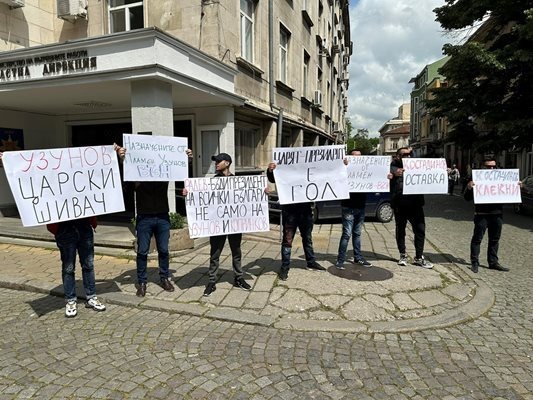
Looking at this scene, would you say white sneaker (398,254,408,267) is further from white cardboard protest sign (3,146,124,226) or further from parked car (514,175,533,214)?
parked car (514,175,533,214)

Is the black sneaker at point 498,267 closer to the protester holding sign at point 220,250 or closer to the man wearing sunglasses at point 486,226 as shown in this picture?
the man wearing sunglasses at point 486,226

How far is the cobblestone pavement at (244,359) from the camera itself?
296 centimetres

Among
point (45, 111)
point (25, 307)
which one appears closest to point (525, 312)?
point (25, 307)

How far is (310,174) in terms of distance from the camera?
18.3ft

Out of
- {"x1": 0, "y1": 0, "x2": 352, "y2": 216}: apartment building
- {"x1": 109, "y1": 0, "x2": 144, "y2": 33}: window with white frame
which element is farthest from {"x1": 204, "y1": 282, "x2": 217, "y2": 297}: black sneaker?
{"x1": 109, "y1": 0, "x2": 144, "y2": 33}: window with white frame

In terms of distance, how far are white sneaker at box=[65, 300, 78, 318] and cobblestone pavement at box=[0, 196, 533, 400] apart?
69 mm

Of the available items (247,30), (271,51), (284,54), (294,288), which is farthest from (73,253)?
(284,54)

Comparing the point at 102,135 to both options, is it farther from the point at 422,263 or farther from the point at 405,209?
the point at 422,263

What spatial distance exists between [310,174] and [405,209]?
1829 millimetres

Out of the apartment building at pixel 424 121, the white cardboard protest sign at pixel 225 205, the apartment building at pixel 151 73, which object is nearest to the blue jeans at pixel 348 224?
the white cardboard protest sign at pixel 225 205

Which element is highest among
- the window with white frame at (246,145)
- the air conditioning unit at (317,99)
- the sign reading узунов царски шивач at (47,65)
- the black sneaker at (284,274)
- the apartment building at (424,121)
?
the apartment building at (424,121)

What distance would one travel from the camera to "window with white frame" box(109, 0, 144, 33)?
32.6 ft

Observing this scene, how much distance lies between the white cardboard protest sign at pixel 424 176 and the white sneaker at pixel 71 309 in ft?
16.2

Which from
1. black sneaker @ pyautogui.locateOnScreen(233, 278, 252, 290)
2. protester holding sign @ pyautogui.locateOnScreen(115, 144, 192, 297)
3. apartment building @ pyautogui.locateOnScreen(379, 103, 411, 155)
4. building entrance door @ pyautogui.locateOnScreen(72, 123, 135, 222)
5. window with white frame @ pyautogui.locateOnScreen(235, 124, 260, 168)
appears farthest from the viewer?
apartment building @ pyautogui.locateOnScreen(379, 103, 411, 155)
